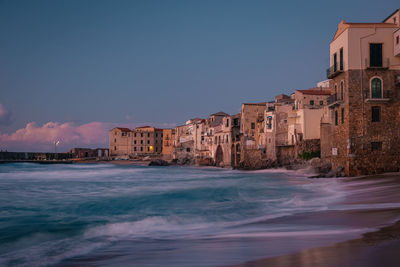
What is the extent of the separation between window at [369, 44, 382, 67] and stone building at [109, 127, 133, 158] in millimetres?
76034

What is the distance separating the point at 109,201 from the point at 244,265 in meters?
10.9

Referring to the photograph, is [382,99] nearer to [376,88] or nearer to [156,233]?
[376,88]

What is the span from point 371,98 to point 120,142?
77498mm

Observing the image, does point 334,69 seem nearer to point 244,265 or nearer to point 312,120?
point 312,120

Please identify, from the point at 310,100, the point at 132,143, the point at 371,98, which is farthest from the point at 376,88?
the point at 132,143

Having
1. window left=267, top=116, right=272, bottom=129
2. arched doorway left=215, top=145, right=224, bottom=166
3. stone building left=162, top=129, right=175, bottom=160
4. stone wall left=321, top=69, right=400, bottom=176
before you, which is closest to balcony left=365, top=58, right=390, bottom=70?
stone wall left=321, top=69, right=400, bottom=176

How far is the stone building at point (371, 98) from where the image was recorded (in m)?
20.6

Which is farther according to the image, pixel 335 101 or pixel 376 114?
pixel 335 101

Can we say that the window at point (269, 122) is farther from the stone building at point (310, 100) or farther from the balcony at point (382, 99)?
the balcony at point (382, 99)

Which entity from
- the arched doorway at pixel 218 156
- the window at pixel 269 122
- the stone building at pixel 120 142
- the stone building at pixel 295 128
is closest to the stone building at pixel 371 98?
the stone building at pixel 295 128

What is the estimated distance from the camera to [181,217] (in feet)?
33.0

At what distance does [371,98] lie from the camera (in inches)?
818

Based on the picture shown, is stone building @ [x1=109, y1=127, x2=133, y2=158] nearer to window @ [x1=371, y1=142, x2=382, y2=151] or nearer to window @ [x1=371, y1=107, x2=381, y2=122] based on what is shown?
window @ [x1=371, y1=107, x2=381, y2=122]

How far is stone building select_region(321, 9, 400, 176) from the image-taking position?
20.6 m
